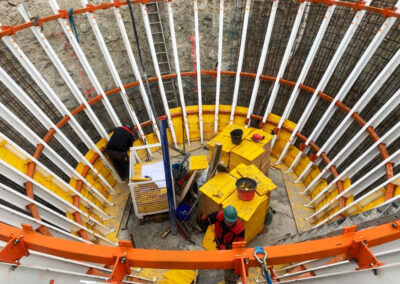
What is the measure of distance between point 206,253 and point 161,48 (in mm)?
7848

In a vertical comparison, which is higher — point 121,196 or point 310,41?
point 310,41

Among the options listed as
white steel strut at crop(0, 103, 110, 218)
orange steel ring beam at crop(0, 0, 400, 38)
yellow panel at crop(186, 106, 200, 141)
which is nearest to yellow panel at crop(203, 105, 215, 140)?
yellow panel at crop(186, 106, 200, 141)

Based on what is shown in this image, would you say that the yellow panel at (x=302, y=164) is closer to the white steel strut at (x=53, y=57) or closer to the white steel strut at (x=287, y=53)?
the white steel strut at (x=287, y=53)

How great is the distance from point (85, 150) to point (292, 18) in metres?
7.99

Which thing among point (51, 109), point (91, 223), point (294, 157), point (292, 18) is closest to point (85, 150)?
point (51, 109)

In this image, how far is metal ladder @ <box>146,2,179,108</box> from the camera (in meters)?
8.45

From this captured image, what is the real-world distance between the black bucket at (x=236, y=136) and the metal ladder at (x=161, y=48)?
135 inches

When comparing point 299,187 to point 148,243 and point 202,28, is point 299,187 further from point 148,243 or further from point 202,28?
point 202,28

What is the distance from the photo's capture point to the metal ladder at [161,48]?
845cm

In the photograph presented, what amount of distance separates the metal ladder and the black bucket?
343 cm

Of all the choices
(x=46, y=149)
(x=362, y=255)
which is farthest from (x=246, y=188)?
(x=46, y=149)

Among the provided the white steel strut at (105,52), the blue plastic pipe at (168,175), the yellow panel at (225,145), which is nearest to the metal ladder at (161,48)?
the white steel strut at (105,52)

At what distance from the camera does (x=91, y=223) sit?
678 cm

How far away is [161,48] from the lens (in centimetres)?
910
